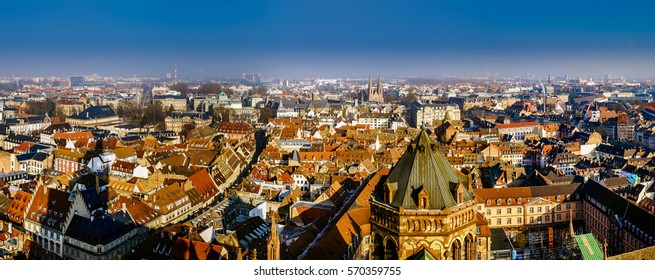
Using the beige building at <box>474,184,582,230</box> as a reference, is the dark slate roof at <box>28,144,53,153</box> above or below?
above

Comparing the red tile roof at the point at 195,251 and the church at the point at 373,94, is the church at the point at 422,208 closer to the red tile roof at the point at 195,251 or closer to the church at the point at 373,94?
the red tile roof at the point at 195,251

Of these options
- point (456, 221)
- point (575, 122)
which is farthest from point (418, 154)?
point (575, 122)

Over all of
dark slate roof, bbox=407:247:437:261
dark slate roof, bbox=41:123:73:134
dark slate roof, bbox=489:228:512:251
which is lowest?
dark slate roof, bbox=489:228:512:251

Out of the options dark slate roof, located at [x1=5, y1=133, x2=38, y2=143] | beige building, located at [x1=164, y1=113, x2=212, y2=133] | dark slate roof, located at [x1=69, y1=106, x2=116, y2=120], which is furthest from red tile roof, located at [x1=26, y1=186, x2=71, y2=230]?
dark slate roof, located at [x1=69, y1=106, x2=116, y2=120]

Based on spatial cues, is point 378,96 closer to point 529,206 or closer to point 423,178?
point 529,206

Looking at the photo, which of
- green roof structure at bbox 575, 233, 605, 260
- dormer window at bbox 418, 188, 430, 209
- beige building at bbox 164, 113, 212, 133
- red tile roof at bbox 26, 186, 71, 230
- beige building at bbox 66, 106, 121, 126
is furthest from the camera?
beige building at bbox 66, 106, 121, 126

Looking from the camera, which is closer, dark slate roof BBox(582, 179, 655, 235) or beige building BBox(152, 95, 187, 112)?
dark slate roof BBox(582, 179, 655, 235)

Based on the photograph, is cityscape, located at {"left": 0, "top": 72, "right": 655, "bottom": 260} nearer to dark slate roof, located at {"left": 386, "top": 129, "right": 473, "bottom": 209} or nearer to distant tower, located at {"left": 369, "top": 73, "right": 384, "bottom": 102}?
dark slate roof, located at {"left": 386, "top": 129, "right": 473, "bottom": 209}
